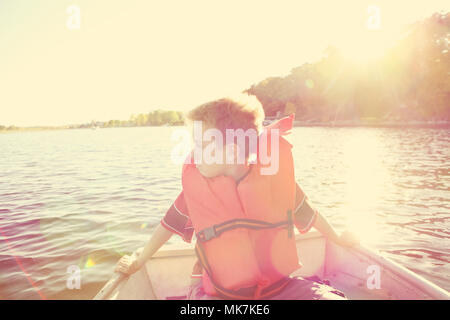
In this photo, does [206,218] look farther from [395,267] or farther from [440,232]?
[440,232]

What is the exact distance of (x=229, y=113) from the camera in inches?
65.4

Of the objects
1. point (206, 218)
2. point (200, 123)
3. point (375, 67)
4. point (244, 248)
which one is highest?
point (375, 67)

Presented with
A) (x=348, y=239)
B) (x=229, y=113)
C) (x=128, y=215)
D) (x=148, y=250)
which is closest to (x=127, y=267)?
(x=148, y=250)

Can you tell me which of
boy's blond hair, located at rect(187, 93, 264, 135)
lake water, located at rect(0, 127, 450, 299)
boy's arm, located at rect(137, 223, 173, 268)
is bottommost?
lake water, located at rect(0, 127, 450, 299)

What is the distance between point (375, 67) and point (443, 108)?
18.2 metres

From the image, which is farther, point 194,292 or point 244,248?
point 194,292

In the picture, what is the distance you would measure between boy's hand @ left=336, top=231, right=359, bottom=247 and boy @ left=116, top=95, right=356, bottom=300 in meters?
1.00

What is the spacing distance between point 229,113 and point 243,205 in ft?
1.75

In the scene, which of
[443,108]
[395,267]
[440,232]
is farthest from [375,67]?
[395,267]

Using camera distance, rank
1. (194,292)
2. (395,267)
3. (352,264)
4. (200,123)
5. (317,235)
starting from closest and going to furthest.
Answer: (200,123) → (194,292) → (395,267) → (352,264) → (317,235)

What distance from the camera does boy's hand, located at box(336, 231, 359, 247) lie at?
2809 millimetres

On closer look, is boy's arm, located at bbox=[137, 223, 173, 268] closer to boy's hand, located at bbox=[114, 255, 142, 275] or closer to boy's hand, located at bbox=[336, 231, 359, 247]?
boy's hand, located at bbox=[114, 255, 142, 275]

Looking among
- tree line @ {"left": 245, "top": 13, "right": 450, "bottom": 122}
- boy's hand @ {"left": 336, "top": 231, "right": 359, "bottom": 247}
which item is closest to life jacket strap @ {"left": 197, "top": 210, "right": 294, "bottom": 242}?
boy's hand @ {"left": 336, "top": 231, "right": 359, "bottom": 247}

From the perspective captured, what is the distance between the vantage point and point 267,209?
1862 millimetres
